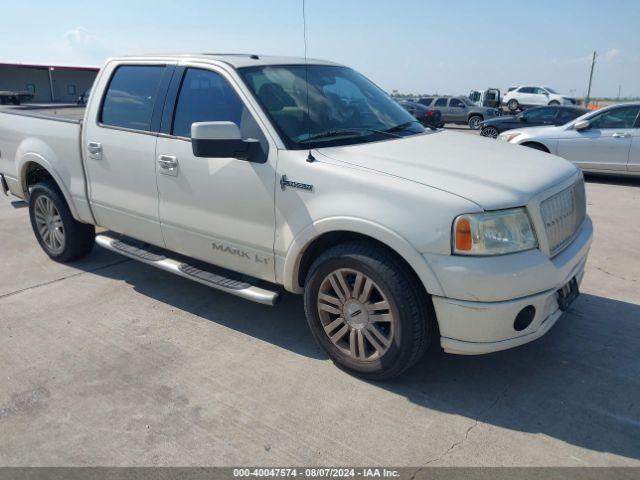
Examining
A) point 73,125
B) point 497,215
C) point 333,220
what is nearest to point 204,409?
point 333,220

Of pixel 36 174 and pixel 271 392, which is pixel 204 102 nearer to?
pixel 271 392

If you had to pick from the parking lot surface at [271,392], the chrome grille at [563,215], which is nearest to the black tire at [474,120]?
the parking lot surface at [271,392]

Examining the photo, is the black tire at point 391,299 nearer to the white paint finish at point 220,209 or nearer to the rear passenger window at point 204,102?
the white paint finish at point 220,209

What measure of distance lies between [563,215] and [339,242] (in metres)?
1.40

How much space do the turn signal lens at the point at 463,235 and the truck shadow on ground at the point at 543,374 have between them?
3.22 feet

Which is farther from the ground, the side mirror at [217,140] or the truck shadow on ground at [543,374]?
the side mirror at [217,140]

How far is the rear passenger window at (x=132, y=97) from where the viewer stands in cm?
431

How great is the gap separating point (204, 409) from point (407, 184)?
173 cm

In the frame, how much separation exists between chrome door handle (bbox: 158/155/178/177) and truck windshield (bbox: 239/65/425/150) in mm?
806

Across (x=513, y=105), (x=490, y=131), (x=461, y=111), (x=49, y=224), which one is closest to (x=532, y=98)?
(x=513, y=105)

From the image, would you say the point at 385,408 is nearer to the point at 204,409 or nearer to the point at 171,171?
the point at 204,409

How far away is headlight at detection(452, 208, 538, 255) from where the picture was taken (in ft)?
Result: 9.30

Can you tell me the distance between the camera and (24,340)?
13.1 feet

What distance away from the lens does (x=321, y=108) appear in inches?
152
